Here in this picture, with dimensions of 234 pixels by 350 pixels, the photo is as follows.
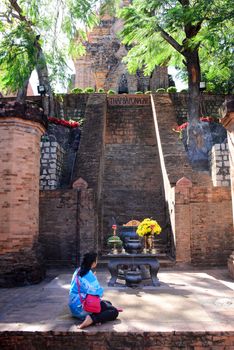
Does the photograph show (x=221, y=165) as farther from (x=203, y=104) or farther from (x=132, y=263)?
(x=203, y=104)

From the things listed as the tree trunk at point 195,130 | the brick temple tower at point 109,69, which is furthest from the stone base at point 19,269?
the brick temple tower at point 109,69

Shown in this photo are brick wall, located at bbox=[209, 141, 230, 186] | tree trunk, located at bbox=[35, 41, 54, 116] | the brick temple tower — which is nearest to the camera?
brick wall, located at bbox=[209, 141, 230, 186]

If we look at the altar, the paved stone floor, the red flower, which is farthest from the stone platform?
the red flower

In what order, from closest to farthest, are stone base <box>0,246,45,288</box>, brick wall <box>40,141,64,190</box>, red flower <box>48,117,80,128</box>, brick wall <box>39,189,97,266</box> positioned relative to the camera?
stone base <box>0,246,45,288</box>, brick wall <box>39,189,97,266</box>, brick wall <box>40,141,64,190</box>, red flower <box>48,117,80,128</box>

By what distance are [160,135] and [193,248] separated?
538 cm

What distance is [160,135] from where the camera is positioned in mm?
13500

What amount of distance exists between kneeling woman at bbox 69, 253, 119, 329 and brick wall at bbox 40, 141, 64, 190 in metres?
7.44

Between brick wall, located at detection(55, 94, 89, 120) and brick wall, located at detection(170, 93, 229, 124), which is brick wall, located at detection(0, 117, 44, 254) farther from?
brick wall, located at detection(170, 93, 229, 124)

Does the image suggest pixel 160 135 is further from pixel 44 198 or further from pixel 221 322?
pixel 221 322

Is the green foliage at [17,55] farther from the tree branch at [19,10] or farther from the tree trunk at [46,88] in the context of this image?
the tree trunk at [46,88]

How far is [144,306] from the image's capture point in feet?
17.1

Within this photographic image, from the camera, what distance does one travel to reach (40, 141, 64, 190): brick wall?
11.8 metres

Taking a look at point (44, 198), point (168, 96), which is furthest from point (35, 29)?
point (44, 198)

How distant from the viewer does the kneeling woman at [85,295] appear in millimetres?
4340
